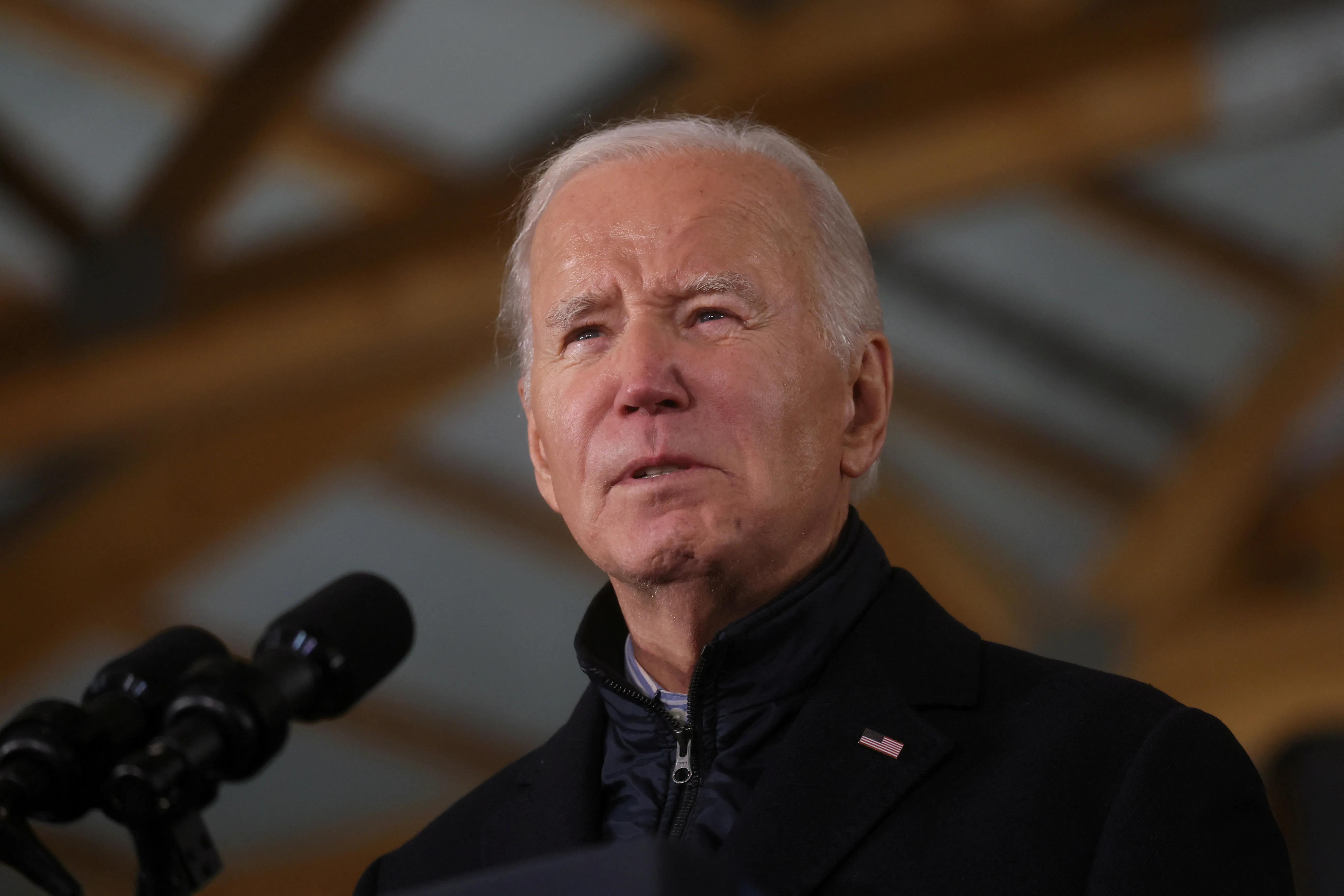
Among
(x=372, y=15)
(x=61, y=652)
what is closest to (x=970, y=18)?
(x=372, y=15)

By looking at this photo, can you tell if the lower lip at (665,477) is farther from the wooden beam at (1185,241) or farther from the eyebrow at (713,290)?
the wooden beam at (1185,241)

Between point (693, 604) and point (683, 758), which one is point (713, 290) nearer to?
point (693, 604)

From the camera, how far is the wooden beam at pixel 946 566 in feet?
20.8

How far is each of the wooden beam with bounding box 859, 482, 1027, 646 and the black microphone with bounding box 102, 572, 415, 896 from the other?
4.91 metres

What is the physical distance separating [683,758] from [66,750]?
0.57 m

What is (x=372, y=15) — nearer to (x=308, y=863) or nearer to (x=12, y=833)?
(x=12, y=833)

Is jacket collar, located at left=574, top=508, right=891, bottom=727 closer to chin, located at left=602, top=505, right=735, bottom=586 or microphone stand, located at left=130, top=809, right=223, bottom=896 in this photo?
chin, located at left=602, top=505, right=735, bottom=586

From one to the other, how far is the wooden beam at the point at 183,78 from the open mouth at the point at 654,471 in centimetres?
293

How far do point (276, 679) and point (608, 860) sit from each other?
57cm

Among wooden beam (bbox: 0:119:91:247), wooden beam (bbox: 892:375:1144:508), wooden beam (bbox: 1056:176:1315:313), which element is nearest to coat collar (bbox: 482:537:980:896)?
wooden beam (bbox: 0:119:91:247)

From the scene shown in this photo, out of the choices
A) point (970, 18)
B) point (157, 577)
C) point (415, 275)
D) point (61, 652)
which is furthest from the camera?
point (61, 652)

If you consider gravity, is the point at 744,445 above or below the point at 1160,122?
below

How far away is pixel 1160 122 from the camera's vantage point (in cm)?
361

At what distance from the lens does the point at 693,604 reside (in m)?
A: 1.67
